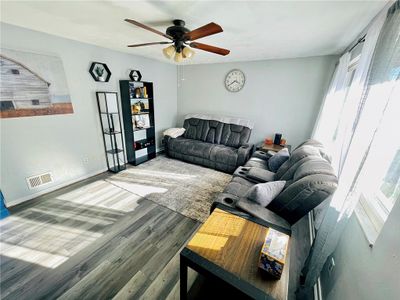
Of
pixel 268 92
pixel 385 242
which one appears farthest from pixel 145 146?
pixel 385 242

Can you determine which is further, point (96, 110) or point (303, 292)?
point (96, 110)

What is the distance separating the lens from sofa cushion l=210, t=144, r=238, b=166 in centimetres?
341

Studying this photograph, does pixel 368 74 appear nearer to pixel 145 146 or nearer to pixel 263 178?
pixel 263 178

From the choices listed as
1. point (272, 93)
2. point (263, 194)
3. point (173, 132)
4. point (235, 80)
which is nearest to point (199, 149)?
point (173, 132)

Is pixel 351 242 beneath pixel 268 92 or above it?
beneath

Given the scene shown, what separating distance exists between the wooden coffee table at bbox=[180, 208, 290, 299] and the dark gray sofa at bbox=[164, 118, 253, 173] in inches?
87.2

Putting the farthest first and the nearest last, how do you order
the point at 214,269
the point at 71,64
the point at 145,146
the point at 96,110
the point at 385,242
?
the point at 145,146 < the point at 96,110 < the point at 71,64 < the point at 214,269 < the point at 385,242

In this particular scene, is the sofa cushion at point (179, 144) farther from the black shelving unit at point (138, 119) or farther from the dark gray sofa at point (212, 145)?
the black shelving unit at point (138, 119)

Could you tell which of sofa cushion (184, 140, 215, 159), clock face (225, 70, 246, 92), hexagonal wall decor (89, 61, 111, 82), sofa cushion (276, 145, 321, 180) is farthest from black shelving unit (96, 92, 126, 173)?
sofa cushion (276, 145, 321, 180)

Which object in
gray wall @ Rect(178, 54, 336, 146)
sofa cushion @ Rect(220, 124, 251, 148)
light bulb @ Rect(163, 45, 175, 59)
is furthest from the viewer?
sofa cushion @ Rect(220, 124, 251, 148)

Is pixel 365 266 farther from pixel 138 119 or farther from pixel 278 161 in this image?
pixel 138 119

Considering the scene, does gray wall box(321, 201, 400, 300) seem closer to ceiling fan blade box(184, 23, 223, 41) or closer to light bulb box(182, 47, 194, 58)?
ceiling fan blade box(184, 23, 223, 41)

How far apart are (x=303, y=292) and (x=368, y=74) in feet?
5.76

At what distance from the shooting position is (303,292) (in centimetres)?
130
